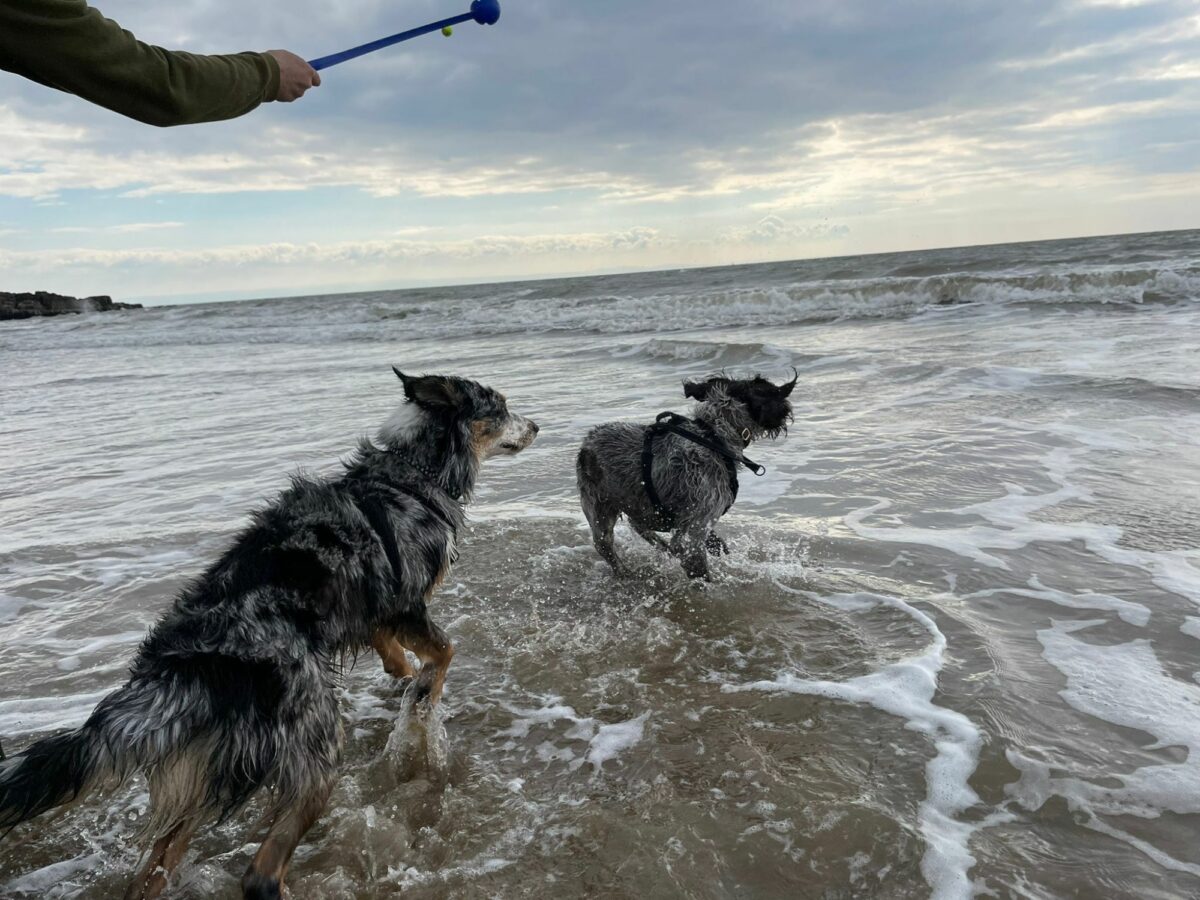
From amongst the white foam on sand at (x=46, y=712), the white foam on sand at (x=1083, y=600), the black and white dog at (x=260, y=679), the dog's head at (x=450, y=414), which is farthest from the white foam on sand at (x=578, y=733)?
the white foam on sand at (x=1083, y=600)

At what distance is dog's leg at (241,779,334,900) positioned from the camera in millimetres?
2828

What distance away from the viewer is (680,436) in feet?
19.9

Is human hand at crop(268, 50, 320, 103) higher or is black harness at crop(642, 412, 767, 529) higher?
human hand at crop(268, 50, 320, 103)

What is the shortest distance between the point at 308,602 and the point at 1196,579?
547 centimetres

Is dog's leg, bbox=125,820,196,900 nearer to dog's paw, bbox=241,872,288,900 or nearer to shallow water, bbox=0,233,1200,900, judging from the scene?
shallow water, bbox=0,233,1200,900

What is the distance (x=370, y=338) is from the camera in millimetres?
30109

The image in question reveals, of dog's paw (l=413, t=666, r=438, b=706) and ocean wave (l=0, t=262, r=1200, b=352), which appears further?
ocean wave (l=0, t=262, r=1200, b=352)

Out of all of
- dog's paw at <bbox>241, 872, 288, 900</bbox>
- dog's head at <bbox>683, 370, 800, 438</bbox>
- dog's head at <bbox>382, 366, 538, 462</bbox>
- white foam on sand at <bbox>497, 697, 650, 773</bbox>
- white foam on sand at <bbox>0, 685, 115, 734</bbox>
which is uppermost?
dog's head at <bbox>382, 366, 538, 462</bbox>

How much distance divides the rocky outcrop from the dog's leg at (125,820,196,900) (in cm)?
8407

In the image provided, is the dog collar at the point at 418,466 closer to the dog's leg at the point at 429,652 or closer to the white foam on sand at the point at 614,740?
the dog's leg at the point at 429,652

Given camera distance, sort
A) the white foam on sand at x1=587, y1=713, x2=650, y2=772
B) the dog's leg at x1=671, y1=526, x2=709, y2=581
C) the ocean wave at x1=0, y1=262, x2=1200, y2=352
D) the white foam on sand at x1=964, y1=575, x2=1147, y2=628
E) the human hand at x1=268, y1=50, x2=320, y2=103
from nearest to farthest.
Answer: the human hand at x1=268, y1=50, x2=320, y2=103 → the white foam on sand at x1=587, y1=713, x2=650, y2=772 → the white foam on sand at x1=964, y1=575, x2=1147, y2=628 → the dog's leg at x1=671, y1=526, x2=709, y2=581 → the ocean wave at x1=0, y1=262, x2=1200, y2=352

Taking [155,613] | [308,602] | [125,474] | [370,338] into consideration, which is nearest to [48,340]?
[370,338]

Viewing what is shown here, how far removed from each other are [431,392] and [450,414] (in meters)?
0.18

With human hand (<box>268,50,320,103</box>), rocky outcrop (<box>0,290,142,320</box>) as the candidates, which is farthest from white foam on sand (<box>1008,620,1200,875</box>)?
rocky outcrop (<box>0,290,142,320</box>)
